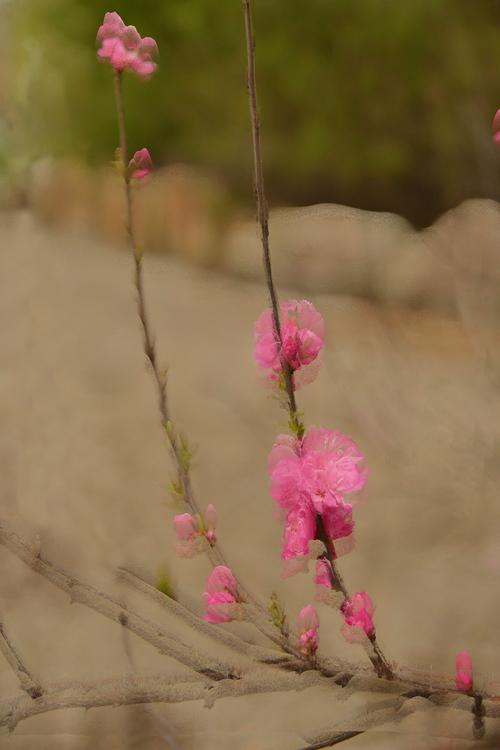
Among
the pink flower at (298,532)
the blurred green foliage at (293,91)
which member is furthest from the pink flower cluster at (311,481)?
the blurred green foliage at (293,91)

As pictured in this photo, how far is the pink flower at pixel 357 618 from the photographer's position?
0.35 metres

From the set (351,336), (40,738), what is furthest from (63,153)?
(40,738)

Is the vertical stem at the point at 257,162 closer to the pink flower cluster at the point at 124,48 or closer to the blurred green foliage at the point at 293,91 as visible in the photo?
the pink flower cluster at the point at 124,48

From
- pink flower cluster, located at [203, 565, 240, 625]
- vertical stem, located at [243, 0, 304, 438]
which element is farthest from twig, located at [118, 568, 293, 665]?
vertical stem, located at [243, 0, 304, 438]

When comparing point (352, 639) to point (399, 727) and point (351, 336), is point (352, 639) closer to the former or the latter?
point (399, 727)

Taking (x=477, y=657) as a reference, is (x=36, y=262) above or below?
above

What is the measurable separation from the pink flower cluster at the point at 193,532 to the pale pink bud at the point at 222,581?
15mm

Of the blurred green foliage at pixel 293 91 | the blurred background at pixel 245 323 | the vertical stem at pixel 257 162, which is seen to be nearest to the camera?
the vertical stem at pixel 257 162

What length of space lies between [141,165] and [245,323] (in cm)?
196

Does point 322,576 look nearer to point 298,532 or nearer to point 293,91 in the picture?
point 298,532

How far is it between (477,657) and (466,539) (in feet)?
0.81

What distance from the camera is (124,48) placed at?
1.17 ft

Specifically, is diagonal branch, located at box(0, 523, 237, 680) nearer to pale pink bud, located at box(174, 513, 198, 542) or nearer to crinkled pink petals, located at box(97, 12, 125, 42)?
pale pink bud, located at box(174, 513, 198, 542)

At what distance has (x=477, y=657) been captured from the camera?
79cm
